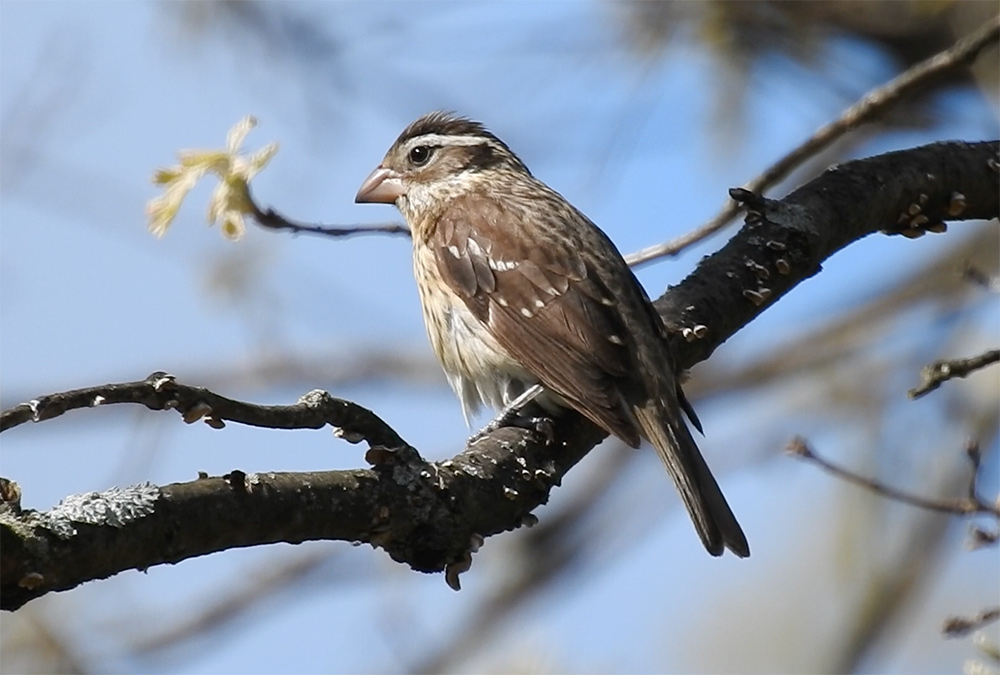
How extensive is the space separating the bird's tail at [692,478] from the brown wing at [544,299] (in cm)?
9

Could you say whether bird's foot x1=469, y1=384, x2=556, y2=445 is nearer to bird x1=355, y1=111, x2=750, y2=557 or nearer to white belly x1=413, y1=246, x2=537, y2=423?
bird x1=355, y1=111, x2=750, y2=557

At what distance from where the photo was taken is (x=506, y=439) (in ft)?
13.2

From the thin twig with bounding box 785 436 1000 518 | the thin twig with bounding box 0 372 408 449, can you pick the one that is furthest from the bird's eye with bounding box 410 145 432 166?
the thin twig with bounding box 0 372 408 449

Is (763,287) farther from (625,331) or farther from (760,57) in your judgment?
(760,57)

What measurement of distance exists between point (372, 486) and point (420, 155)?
12.3 ft

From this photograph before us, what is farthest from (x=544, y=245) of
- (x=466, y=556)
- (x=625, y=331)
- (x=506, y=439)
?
(x=466, y=556)

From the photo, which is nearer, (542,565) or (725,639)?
(542,565)

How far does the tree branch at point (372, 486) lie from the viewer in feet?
9.05

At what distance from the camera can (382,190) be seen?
6.79 meters

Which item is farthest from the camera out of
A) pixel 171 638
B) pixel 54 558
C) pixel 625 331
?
pixel 171 638

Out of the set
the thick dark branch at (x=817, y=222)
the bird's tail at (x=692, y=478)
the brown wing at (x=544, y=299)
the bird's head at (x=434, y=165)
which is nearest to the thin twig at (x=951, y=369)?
the bird's tail at (x=692, y=478)

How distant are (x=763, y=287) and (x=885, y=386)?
10.3 ft

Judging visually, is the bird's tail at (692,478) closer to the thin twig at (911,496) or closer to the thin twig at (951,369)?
the thin twig at (911,496)

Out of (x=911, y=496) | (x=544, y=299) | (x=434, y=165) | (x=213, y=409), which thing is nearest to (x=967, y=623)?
(x=911, y=496)
